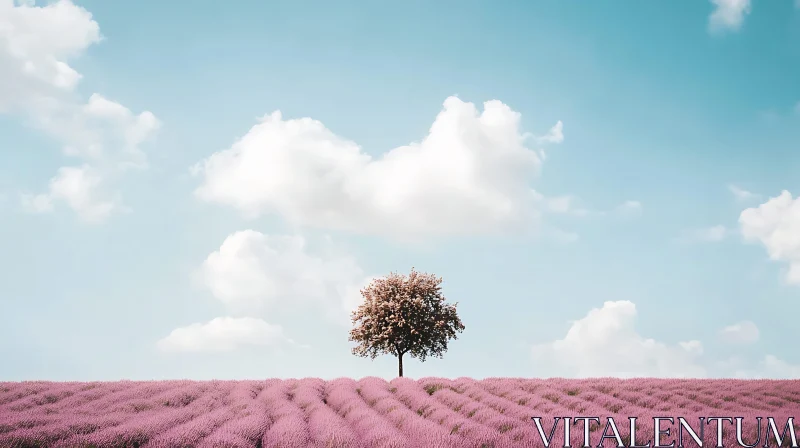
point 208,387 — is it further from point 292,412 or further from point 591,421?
point 591,421

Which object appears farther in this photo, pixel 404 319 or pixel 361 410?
pixel 404 319

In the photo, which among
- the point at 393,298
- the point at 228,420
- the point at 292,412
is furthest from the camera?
the point at 393,298

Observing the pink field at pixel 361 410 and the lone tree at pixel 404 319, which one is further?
the lone tree at pixel 404 319

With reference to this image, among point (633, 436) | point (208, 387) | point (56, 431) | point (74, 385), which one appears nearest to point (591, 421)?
point (633, 436)

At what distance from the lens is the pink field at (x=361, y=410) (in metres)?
7.75

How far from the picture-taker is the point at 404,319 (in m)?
26.1

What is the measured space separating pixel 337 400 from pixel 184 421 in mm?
3971

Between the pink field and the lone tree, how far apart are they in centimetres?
1016

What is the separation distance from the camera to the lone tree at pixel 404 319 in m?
26.5

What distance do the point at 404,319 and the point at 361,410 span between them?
1558cm

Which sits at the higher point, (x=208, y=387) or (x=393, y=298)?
(x=393, y=298)

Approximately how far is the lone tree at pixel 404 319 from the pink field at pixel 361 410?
10.2 m

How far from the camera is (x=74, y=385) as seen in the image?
543 inches

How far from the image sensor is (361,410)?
1060 centimetres
